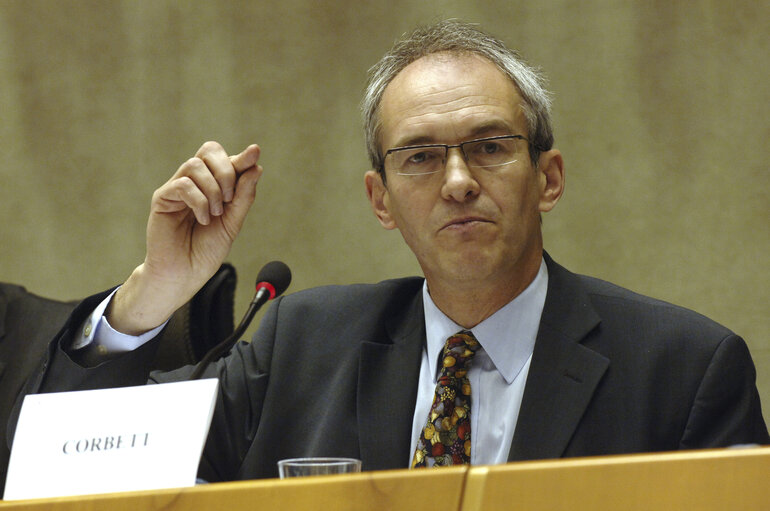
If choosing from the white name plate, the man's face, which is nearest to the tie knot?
the man's face

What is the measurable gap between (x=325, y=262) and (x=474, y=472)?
2.46 meters

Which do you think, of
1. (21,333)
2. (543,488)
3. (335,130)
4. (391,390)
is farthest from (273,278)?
(335,130)

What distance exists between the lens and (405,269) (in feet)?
10.5

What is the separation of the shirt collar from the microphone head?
1.20 ft

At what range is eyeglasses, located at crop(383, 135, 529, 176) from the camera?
1693 millimetres

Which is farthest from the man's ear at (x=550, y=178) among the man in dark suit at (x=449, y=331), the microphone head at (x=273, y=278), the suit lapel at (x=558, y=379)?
the microphone head at (x=273, y=278)

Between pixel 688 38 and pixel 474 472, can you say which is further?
pixel 688 38

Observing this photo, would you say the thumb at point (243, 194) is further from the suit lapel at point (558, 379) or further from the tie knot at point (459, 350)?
the suit lapel at point (558, 379)

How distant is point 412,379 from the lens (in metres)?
1.69

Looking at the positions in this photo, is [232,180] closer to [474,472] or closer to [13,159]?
[474,472]

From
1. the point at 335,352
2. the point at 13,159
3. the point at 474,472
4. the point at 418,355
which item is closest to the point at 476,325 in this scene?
the point at 418,355

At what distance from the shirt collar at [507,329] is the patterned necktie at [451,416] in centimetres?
4

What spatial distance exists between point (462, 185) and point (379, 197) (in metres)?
0.36

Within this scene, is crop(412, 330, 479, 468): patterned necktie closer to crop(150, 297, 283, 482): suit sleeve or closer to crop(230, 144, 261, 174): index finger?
crop(150, 297, 283, 482): suit sleeve
